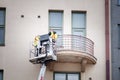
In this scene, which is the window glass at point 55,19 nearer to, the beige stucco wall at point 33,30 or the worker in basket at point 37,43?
the beige stucco wall at point 33,30

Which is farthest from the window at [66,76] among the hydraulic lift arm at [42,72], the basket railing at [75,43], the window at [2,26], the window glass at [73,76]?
the window at [2,26]

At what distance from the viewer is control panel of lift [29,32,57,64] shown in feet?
94.4

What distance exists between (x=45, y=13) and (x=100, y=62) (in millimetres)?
4367

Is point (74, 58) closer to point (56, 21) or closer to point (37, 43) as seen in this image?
point (37, 43)

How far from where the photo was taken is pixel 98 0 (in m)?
31.8

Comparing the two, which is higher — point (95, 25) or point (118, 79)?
point (95, 25)

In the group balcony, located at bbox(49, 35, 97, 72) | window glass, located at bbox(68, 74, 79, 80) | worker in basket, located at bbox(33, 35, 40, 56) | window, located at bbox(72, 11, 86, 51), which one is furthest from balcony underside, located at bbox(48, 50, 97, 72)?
window, located at bbox(72, 11, 86, 51)

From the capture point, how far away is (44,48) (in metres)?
29.2

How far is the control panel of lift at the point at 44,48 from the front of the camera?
2877 centimetres

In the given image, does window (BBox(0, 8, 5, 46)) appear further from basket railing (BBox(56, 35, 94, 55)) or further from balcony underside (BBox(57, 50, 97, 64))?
balcony underside (BBox(57, 50, 97, 64))

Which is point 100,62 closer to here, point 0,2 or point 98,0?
point 98,0

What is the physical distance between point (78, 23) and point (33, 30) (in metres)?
2.78

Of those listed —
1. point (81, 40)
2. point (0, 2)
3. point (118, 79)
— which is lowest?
point (118, 79)

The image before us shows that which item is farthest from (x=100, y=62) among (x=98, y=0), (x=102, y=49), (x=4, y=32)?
(x=4, y=32)
